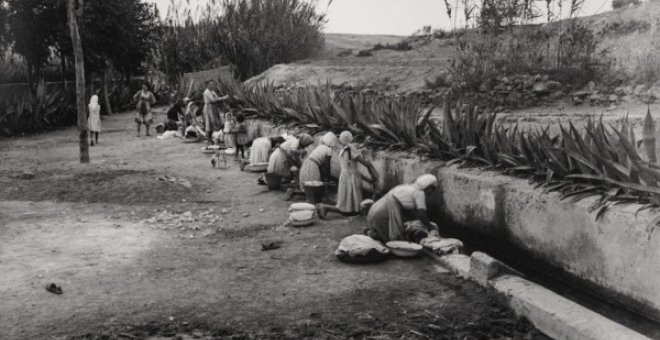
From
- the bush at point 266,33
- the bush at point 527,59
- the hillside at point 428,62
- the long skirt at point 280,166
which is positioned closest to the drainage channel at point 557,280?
the long skirt at point 280,166

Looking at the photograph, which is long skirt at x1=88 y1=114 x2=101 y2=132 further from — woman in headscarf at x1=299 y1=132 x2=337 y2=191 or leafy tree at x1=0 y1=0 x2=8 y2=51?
woman in headscarf at x1=299 y1=132 x2=337 y2=191

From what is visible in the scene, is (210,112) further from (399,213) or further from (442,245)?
(442,245)

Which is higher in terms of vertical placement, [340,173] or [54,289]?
[340,173]

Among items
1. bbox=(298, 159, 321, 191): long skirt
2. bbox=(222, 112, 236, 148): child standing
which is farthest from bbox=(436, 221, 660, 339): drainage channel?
bbox=(222, 112, 236, 148): child standing

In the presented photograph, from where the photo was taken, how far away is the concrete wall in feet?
15.5

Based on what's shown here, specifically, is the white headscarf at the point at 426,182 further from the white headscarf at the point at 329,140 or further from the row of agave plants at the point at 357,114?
the white headscarf at the point at 329,140

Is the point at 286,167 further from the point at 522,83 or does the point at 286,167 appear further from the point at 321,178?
the point at 522,83

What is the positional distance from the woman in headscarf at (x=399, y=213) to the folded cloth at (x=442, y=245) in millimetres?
229

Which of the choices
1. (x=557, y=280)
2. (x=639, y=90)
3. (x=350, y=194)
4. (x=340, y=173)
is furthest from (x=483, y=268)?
(x=639, y=90)

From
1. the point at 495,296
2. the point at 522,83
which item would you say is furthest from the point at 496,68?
the point at 495,296

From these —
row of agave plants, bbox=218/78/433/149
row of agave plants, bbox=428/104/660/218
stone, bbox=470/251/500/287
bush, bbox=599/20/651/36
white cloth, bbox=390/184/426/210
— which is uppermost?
bush, bbox=599/20/651/36

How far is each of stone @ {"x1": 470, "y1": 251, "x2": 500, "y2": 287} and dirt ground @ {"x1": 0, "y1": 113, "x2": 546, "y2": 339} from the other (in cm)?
10

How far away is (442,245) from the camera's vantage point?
251 inches

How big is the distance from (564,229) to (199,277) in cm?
311
